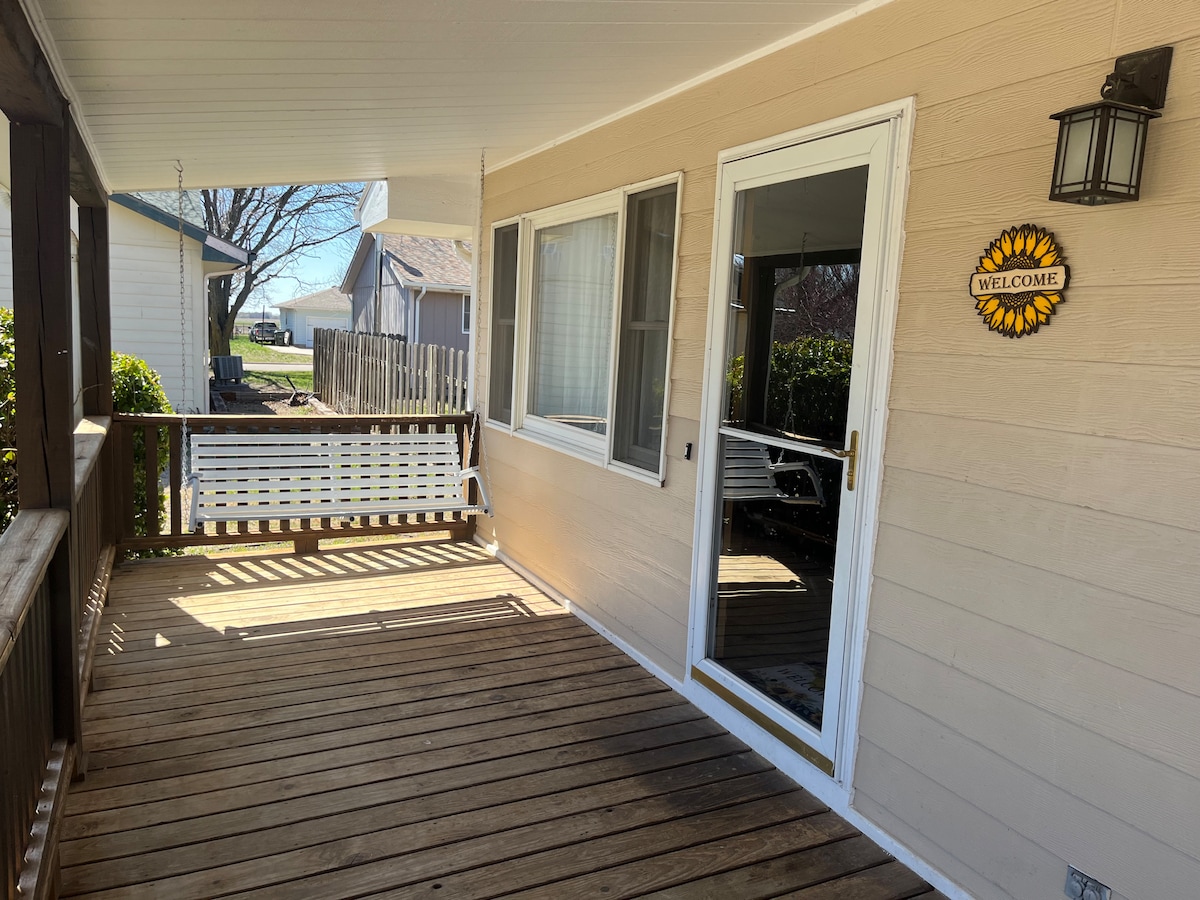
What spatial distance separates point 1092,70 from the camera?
5.66 feet

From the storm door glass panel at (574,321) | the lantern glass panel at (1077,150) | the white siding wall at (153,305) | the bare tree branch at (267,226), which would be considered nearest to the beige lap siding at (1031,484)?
the lantern glass panel at (1077,150)

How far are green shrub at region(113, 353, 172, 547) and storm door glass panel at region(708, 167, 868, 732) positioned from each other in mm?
3287

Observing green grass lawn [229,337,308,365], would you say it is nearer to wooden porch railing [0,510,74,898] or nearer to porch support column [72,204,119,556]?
porch support column [72,204,119,556]

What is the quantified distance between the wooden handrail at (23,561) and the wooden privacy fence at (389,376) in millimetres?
3684

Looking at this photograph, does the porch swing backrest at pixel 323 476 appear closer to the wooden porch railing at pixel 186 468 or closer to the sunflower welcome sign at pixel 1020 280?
the wooden porch railing at pixel 186 468

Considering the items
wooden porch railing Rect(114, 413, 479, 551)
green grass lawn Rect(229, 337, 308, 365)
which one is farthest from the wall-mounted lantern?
green grass lawn Rect(229, 337, 308, 365)

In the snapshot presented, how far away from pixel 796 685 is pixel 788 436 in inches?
32.2

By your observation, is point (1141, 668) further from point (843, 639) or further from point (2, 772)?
point (2, 772)

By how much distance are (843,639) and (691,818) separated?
67 cm

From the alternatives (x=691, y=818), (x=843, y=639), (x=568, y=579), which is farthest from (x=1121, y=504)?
(x=568, y=579)

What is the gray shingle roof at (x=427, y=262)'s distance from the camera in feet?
45.7

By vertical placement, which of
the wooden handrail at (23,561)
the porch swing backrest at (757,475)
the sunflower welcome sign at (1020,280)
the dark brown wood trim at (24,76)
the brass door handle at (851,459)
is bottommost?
the wooden handrail at (23,561)

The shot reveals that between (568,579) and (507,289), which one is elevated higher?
(507,289)

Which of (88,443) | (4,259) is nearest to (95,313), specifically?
(88,443)
